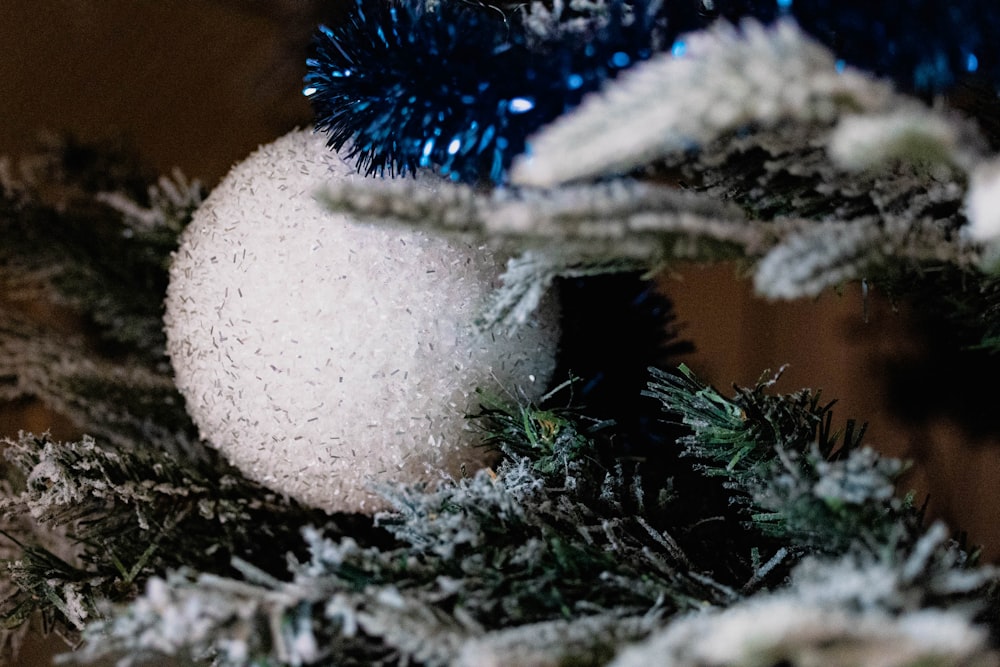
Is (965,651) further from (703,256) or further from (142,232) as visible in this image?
(142,232)

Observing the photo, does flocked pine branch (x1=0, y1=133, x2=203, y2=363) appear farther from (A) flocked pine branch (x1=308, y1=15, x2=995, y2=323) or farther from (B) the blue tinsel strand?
(A) flocked pine branch (x1=308, y1=15, x2=995, y2=323)

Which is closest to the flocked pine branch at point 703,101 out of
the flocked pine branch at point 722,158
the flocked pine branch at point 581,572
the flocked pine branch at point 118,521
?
the flocked pine branch at point 722,158

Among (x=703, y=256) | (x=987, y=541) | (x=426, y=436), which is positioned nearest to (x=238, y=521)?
(x=426, y=436)

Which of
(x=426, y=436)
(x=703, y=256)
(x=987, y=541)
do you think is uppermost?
(x=703, y=256)

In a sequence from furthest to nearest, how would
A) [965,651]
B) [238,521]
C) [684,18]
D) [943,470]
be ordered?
1. [943,470]
2. [238,521]
3. [684,18]
4. [965,651]

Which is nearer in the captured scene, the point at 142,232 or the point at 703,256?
the point at 703,256

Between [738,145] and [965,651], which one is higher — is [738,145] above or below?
above
